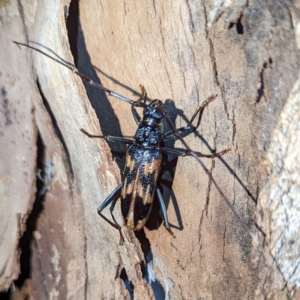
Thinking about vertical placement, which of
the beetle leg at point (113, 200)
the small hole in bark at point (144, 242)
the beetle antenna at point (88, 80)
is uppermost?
A: the beetle antenna at point (88, 80)

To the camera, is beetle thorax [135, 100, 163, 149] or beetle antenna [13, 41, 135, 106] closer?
beetle antenna [13, 41, 135, 106]

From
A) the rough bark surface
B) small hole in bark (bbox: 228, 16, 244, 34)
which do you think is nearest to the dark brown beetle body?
the rough bark surface

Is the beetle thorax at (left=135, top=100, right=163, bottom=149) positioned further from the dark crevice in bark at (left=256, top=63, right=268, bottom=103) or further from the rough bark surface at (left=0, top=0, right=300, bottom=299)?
the dark crevice in bark at (left=256, top=63, right=268, bottom=103)

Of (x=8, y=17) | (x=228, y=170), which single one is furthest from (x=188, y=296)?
(x=8, y=17)

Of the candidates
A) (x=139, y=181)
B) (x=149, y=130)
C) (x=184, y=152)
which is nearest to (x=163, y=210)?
(x=139, y=181)

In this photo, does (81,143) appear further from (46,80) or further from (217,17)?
(217,17)

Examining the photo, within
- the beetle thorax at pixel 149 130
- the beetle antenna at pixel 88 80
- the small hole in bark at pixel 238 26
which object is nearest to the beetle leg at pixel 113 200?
the beetle thorax at pixel 149 130

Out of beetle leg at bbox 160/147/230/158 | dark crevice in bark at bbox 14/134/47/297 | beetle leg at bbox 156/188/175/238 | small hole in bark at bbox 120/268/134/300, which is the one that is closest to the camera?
beetle leg at bbox 160/147/230/158

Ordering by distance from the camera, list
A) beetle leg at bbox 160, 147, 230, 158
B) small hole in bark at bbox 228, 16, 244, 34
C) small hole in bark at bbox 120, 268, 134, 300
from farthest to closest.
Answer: small hole in bark at bbox 120, 268, 134, 300 < beetle leg at bbox 160, 147, 230, 158 < small hole in bark at bbox 228, 16, 244, 34

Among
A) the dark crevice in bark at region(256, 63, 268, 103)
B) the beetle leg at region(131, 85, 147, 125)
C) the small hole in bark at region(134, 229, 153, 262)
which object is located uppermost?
the beetle leg at region(131, 85, 147, 125)

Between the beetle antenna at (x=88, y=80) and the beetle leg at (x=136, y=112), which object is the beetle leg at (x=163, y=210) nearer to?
the beetle leg at (x=136, y=112)
